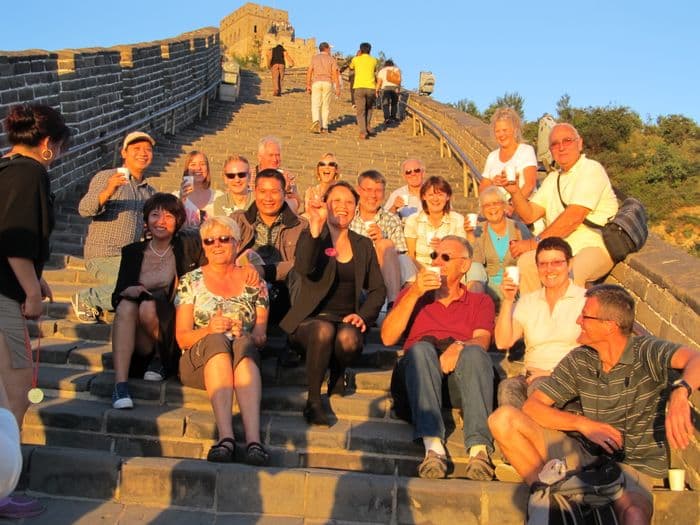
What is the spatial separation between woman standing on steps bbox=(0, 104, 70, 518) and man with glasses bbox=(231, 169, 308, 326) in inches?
81.1

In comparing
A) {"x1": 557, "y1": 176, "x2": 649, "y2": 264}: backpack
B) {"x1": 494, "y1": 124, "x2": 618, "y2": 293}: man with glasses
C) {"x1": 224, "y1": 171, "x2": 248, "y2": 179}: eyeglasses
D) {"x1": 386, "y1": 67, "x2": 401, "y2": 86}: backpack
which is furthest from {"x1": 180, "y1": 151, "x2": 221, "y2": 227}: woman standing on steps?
{"x1": 386, "y1": 67, "x2": 401, "y2": 86}: backpack

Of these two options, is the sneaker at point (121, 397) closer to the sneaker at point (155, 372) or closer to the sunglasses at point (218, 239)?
the sneaker at point (155, 372)

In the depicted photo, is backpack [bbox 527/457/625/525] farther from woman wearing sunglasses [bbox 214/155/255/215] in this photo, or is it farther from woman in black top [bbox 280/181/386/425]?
woman wearing sunglasses [bbox 214/155/255/215]

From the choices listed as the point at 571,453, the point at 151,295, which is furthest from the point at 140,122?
the point at 571,453

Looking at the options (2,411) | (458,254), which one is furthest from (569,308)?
(2,411)

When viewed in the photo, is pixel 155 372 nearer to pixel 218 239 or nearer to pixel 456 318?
pixel 218 239

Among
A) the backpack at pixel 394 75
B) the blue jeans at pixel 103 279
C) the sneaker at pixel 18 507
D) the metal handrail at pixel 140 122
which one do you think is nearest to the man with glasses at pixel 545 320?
the sneaker at pixel 18 507

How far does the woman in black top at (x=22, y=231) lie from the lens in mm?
3479

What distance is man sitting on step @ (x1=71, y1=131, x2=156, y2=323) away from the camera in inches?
219

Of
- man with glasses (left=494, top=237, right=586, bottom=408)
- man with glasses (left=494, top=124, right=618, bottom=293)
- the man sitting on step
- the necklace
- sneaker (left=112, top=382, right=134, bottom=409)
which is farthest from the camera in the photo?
the man sitting on step

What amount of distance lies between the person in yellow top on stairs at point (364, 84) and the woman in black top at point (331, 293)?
30.4 ft

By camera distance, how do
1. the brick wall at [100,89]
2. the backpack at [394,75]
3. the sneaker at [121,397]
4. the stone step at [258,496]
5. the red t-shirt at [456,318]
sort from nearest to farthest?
the stone step at [258,496], the sneaker at [121,397], the red t-shirt at [456,318], the brick wall at [100,89], the backpack at [394,75]

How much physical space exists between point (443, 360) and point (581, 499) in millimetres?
1230

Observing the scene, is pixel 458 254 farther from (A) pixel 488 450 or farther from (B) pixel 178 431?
(B) pixel 178 431
